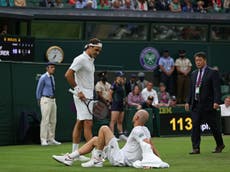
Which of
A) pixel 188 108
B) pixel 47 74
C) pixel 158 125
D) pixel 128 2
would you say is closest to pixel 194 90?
pixel 188 108

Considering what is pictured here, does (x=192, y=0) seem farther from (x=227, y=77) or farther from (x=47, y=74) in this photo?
(x=47, y=74)

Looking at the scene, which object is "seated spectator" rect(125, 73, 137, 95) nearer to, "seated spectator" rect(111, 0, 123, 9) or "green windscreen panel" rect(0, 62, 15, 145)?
"seated spectator" rect(111, 0, 123, 9)

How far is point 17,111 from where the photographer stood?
19844 millimetres

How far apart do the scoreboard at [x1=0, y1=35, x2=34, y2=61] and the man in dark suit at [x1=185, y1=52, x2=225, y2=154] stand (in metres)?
9.59

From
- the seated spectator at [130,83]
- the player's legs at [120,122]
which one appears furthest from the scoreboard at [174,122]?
the player's legs at [120,122]

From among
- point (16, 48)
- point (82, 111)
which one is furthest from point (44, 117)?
point (82, 111)

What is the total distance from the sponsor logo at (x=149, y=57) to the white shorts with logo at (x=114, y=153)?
1948cm

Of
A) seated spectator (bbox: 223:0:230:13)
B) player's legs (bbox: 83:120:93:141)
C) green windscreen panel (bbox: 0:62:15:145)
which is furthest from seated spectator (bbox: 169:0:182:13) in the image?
player's legs (bbox: 83:120:93:141)

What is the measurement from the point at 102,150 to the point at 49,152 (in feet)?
15.6

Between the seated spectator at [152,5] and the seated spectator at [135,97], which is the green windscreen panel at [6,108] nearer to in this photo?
the seated spectator at [135,97]

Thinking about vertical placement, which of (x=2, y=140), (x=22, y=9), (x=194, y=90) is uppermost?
(x=22, y=9)

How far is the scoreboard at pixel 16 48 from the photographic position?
23.0 metres

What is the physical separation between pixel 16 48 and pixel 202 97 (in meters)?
10.1

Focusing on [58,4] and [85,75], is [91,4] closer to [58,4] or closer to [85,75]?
[58,4]
